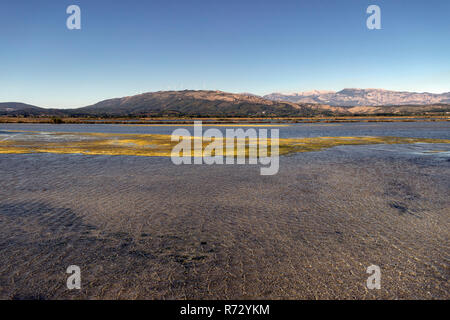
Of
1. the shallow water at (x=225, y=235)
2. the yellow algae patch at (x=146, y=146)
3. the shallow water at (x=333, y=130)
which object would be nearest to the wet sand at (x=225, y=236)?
the shallow water at (x=225, y=235)

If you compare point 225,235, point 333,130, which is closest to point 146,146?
point 225,235

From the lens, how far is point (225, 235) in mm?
10359

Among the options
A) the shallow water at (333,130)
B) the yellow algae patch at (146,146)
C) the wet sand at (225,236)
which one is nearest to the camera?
the wet sand at (225,236)

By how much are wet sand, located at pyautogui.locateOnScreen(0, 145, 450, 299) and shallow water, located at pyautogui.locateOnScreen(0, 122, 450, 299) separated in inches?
1.8

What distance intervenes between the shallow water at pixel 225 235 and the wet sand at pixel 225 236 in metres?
0.05

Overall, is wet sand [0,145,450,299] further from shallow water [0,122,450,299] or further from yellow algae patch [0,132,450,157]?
yellow algae patch [0,132,450,157]

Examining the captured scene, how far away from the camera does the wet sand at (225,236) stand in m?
7.22

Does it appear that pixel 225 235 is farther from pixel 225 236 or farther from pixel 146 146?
pixel 146 146

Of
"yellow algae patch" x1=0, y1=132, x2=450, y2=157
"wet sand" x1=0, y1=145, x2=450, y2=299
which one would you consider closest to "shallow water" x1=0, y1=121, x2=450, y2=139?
"yellow algae patch" x1=0, y1=132, x2=450, y2=157

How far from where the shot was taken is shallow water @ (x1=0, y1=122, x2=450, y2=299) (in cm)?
723

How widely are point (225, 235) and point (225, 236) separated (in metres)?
0.08

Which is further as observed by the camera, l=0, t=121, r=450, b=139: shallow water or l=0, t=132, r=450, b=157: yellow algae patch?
l=0, t=121, r=450, b=139: shallow water

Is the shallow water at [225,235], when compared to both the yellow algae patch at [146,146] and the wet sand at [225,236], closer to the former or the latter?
the wet sand at [225,236]
